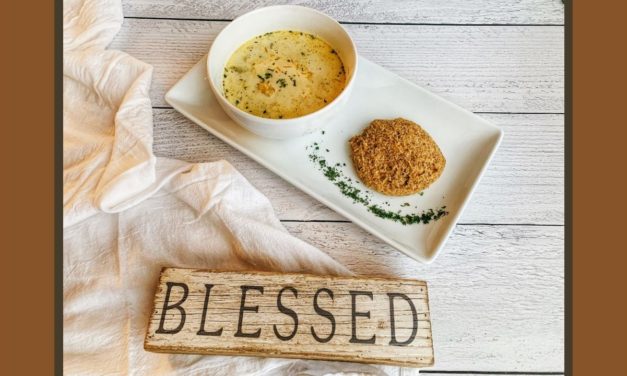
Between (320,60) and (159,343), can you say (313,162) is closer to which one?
(320,60)

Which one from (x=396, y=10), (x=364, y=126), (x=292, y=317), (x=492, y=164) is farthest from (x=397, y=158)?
(x=396, y=10)

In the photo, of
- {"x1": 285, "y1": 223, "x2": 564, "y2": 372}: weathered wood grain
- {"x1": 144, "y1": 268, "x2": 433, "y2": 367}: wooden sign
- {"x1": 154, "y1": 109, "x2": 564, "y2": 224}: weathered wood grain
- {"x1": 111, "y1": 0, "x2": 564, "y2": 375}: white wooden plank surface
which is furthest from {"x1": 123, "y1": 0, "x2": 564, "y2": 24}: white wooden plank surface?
{"x1": 144, "y1": 268, "x2": 433, "y2": 367}: wooden sign

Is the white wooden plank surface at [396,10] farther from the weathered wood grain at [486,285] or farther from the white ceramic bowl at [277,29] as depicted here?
the weathered wood grain at [486,285]

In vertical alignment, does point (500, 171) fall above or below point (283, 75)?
below

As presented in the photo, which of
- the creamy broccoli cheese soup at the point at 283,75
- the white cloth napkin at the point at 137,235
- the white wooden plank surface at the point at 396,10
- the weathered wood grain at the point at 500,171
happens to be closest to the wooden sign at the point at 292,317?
the white cloth napkin at the point at 137,235

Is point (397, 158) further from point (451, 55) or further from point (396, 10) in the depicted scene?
point (396, 10)
